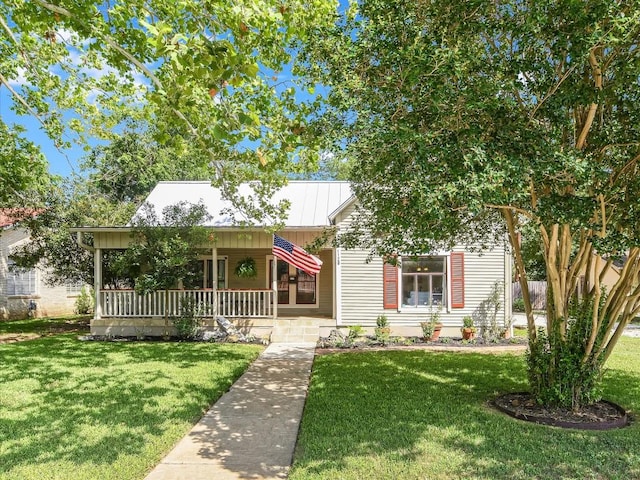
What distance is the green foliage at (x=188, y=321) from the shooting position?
1273cm

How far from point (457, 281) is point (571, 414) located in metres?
7.70

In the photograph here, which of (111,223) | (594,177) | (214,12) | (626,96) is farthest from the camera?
(111,223)

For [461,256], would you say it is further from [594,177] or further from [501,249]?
[594,177]

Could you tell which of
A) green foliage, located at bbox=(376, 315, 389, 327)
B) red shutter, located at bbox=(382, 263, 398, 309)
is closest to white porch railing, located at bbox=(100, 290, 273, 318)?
green foliage, located at bbox=(376, 315, 389, 327)

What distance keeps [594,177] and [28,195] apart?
1532 cm

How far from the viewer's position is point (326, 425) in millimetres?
5551

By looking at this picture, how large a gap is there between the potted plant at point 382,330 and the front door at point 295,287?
3180mm

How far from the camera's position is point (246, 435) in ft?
17.5

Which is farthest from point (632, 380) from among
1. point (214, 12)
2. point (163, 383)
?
point (214, 12)

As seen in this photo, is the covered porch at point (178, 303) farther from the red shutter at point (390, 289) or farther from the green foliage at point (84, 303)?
the green foliage at point (84, 303)

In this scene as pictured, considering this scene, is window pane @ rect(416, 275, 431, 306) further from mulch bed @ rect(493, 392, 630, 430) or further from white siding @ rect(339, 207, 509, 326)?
mulch bed @ rect(493, 392, 630, 430)

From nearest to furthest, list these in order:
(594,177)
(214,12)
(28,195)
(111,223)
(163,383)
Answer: (594,177), (214,12), (163,383), (28,195), (111,223)

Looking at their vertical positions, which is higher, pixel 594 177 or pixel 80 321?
pixel 594 177

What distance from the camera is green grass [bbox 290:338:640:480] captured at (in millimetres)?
4297
